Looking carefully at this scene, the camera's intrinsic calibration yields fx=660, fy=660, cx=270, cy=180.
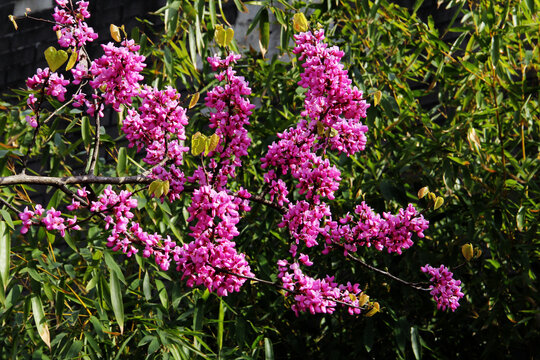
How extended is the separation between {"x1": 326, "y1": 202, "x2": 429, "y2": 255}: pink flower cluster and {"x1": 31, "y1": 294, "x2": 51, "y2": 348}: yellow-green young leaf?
694 mm

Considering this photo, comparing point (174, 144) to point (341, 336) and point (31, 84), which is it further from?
point (341, 336)

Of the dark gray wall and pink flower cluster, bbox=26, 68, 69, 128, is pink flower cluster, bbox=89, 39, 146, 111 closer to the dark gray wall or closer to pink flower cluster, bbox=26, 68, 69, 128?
pink flower cluster, bbox=26, 68, 69, 128

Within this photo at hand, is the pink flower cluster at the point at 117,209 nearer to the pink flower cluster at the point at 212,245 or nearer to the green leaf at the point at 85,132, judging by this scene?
the pink flower cluster at the point at 212,245

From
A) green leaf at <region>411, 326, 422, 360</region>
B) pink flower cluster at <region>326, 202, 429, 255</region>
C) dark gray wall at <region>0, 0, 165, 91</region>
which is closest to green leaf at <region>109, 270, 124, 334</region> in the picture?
pink flower cluster at <region>326, 202, 429, 255</region>

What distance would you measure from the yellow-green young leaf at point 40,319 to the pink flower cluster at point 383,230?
2.28 feet

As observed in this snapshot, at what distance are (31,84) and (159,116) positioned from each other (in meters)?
0.26

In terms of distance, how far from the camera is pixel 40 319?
5.12ft

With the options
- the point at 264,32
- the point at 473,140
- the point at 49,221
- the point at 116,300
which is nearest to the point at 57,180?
the point at 49,221

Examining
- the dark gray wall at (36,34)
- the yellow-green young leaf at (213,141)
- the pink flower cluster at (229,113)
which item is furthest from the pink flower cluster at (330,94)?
the dark gray wall at (36,34)

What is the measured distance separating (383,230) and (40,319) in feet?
2.72

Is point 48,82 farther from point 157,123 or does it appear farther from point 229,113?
point 229,113

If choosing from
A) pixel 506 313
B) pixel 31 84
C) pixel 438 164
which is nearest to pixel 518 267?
pixel 506 313

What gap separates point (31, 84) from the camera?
1325 millimetres

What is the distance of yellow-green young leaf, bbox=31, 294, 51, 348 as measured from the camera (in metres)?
1.53
